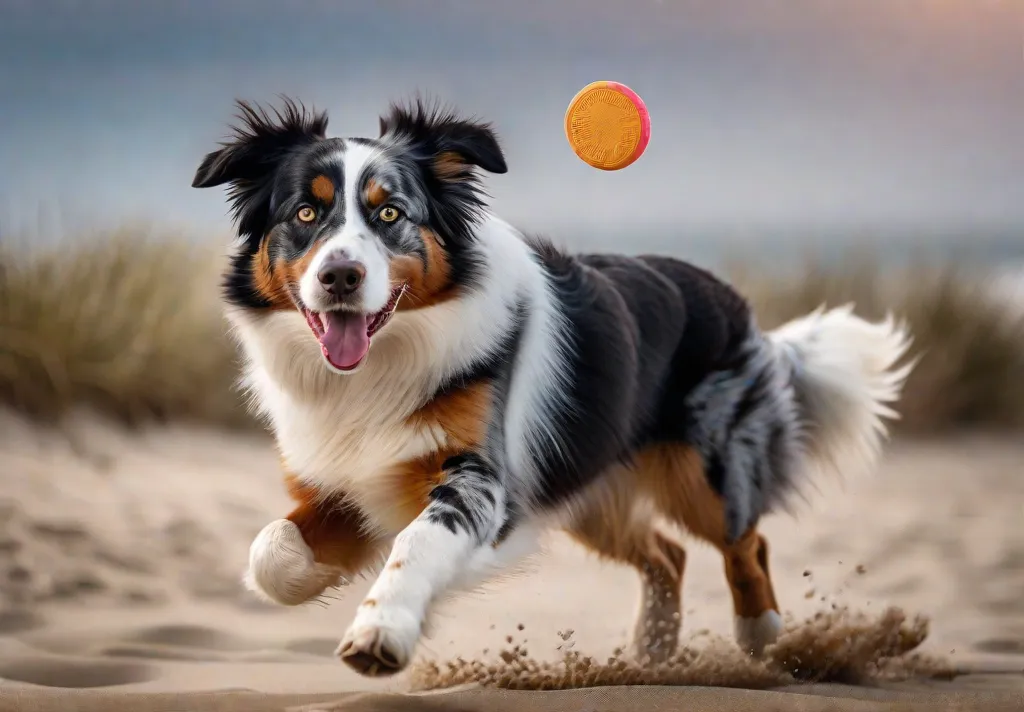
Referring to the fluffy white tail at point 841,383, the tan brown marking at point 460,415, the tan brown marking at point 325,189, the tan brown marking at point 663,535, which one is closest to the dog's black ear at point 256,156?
the tan brown marking at point 325,189

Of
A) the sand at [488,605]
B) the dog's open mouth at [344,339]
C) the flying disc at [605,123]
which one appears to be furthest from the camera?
the sand at [488,605]

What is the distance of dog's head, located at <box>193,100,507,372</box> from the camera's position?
2.43m

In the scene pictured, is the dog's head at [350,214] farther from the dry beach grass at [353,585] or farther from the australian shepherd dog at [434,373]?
the dry beach grass at [353,585]

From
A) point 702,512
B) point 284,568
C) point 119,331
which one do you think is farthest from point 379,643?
point 119,331

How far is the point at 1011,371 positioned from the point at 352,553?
3.36 m

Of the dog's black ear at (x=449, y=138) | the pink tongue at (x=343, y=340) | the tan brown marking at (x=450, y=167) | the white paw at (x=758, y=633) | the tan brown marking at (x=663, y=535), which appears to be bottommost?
the white paw at (x=758, y=633)

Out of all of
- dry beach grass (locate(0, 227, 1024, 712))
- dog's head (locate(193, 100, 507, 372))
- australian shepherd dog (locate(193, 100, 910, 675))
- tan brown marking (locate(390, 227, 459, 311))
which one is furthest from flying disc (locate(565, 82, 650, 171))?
dry beach grass (locate(0, 227, 1024, 712))

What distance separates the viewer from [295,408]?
9.00 ft

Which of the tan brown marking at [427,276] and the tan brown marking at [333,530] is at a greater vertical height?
the tan brown marking at [427,276]

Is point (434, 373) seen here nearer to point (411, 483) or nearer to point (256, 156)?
point (411, 483)

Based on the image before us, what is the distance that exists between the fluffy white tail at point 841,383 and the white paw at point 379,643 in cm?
182

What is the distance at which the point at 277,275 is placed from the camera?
259cm

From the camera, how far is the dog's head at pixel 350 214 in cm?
243

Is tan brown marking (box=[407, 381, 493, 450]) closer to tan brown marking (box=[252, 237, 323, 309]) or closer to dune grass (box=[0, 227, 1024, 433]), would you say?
tan brown marking (box=[252, 237, 323, 309])
